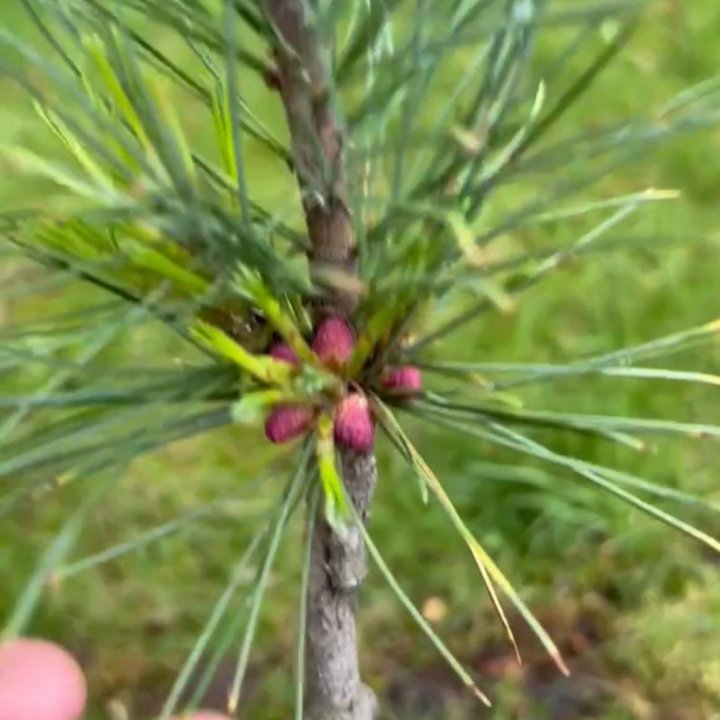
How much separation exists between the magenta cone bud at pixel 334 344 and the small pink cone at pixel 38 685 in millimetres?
237

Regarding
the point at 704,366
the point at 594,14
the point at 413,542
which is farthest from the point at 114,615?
the point at 594,14

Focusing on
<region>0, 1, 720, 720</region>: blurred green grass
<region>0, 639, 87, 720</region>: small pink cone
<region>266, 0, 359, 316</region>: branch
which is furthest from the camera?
<region>0, 1, 720, 720</region>: blurred green grass

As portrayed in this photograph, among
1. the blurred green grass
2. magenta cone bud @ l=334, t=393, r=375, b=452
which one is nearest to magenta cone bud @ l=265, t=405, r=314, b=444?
magenta cone bud @ l=334, t=393, r=375, b=452

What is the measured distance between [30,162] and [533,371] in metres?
0.15

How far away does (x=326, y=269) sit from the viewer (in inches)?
13.1

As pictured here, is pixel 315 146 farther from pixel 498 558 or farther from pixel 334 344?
pixel 498 558

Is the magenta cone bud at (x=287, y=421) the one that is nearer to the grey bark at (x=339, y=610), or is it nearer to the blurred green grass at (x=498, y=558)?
the grey bark at (x=339, y=610)

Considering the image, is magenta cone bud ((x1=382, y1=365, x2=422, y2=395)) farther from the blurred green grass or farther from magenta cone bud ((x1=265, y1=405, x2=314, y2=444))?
the blurred green grass

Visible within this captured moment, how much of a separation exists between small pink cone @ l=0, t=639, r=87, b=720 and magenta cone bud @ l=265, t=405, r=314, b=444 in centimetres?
22

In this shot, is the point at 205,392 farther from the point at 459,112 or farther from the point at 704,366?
the point at 704,366

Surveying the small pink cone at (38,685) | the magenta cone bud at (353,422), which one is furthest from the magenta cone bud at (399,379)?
the small pink cone at (38,685)

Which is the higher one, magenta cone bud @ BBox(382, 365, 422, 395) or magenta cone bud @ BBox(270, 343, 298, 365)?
magenta cone bud @ BBox(382, 365, 422, 395)

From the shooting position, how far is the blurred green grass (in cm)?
67

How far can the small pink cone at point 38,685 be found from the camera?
0.53m
